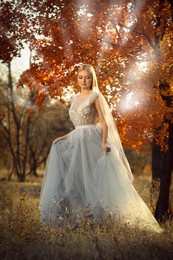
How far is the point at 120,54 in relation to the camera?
8.83m

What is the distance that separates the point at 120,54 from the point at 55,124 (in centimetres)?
2074

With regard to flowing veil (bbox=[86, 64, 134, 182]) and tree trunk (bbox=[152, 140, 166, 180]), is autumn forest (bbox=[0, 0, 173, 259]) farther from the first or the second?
tree trunk (bbox=[152, 140, 166, 180])

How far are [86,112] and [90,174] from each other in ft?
3.44

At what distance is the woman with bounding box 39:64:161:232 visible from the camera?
6352mm

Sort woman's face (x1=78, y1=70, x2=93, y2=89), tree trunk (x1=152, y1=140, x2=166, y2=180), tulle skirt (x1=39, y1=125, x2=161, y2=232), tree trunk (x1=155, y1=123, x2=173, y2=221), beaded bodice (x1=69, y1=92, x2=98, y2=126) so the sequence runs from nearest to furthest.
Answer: tulle skirt (x1=39, y1=125, x2=161, y2=232), beaded bodice (x1=69, y1=92, x2=98, y2=126), woman's face (x1=78, y1=70, x2=93, y2=89), tree trunk (x1=155, y1=123, x2=173, y2=221), tree trunk (x1=152, y1=140, x2=166, y2=180)

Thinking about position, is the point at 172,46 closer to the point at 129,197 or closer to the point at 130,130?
the point at 130,130

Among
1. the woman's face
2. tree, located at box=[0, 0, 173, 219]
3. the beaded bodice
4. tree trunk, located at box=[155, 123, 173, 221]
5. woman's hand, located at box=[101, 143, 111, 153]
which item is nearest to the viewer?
woman's hand, located at box=[101, 143, 111, 153]

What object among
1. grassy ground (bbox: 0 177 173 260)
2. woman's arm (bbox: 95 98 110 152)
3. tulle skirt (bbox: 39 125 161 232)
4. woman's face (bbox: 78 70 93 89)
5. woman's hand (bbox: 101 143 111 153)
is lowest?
grassy ground (bbox: 0 177 173 260)

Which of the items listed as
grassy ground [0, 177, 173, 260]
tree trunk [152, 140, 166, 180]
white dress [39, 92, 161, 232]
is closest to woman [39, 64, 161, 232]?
white dress [39, 92, 161, 232]

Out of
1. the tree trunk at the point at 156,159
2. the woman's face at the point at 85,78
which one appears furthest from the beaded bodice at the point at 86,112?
the tree trunk at the point at 156,159

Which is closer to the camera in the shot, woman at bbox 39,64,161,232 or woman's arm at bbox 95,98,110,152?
woman at bbox 39,64,161,232

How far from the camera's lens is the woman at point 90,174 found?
6.35 m

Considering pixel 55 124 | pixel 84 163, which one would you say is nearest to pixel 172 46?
pixel 84 163

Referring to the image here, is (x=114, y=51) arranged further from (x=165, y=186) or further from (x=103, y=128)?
(x=165, y=186)
